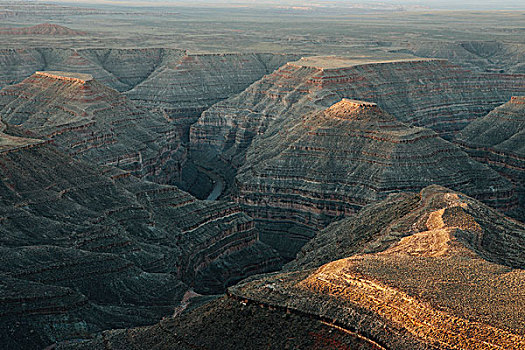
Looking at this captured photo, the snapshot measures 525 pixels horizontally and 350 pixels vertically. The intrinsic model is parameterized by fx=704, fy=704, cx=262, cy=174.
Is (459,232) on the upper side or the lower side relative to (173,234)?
upper

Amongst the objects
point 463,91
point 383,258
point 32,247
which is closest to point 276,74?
point 463,91

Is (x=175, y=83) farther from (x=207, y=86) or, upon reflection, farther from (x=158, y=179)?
(x=158, y=179)

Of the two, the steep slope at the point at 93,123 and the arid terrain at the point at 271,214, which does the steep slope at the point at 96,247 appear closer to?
the arid terrain at the point at 271,214

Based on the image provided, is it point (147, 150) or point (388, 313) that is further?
point (147, 150)

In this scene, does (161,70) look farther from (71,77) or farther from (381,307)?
(381,307)

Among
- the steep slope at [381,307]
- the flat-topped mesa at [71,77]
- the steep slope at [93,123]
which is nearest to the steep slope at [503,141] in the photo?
the steep slope at [93,123]

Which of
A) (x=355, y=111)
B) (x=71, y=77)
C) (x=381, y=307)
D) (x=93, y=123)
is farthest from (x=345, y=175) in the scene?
(x=71, y=77)
